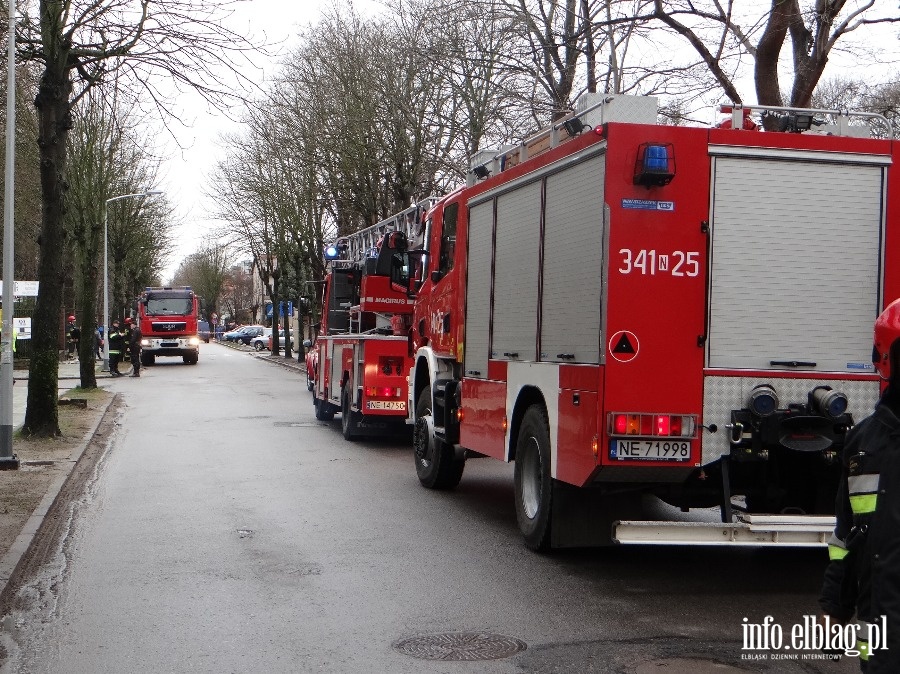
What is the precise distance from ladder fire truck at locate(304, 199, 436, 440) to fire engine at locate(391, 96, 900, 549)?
6304 mm

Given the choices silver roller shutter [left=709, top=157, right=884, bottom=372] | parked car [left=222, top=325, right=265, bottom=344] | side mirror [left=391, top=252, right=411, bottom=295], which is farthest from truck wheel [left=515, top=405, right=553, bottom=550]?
parked car [left=222, top=325, right=265, bottom=344]

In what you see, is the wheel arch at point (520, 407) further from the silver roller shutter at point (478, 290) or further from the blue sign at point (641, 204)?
the blue sign at point (641, 204)

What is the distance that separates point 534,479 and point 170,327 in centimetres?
4134

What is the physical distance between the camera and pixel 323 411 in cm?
2103

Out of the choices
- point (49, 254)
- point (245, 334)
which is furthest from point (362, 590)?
point (245, 334)

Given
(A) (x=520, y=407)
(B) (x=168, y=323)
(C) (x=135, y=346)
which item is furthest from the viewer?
(B) (x=168, y=323)

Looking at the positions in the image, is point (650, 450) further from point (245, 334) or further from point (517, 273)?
point (245, 334)

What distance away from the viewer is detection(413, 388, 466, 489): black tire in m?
11.8

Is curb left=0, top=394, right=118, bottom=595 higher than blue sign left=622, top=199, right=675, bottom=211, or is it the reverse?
blue sign left=622, top=199, right=675, bottom=211

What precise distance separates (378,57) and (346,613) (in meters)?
25.8

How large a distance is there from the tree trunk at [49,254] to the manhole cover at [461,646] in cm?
1140

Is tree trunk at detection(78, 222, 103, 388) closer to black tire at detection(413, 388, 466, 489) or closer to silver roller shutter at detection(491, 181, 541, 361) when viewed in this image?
black tire at detection(413, 388, 466, 489)

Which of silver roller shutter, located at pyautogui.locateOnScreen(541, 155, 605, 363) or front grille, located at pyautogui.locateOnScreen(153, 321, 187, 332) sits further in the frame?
front grille, located at pyautogui.locateOnScreen(153, 321, 187, 332)

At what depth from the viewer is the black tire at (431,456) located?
11.8 metres
